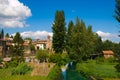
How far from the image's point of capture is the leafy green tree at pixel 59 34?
75375mm

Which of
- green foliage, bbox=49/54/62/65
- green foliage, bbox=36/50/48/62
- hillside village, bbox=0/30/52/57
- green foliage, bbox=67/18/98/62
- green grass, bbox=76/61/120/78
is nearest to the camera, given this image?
green grass, bbox=76/61/120/78

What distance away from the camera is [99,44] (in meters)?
91.8

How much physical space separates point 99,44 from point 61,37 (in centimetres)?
2048

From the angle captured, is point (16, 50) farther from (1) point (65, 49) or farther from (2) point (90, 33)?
(2) point (90, 33)

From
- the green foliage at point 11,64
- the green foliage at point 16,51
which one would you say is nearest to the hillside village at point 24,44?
the green foliage at point 16,51

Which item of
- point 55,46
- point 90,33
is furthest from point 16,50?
point 90,33

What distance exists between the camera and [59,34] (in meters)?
75.8

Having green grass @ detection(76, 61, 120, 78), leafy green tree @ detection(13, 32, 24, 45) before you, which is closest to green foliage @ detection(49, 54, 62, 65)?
green grass @ detection(76, 61, 120, 78)

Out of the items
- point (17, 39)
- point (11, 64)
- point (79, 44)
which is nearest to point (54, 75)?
point (11, 64)

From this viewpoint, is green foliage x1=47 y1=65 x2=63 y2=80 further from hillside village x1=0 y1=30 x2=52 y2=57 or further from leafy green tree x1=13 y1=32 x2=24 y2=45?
leafy green tree x1=13 y1=32 x2=24 y2=45

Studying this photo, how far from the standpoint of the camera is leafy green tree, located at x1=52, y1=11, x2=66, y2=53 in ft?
247

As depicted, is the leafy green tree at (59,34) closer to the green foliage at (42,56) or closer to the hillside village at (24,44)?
the green foliage at (42,56)

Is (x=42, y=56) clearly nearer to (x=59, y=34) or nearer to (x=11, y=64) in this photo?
(x=59, y=34)

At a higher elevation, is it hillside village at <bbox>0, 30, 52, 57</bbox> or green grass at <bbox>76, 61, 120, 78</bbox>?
hillside village at <bbox>0, 30, 52, 57</bbox>
